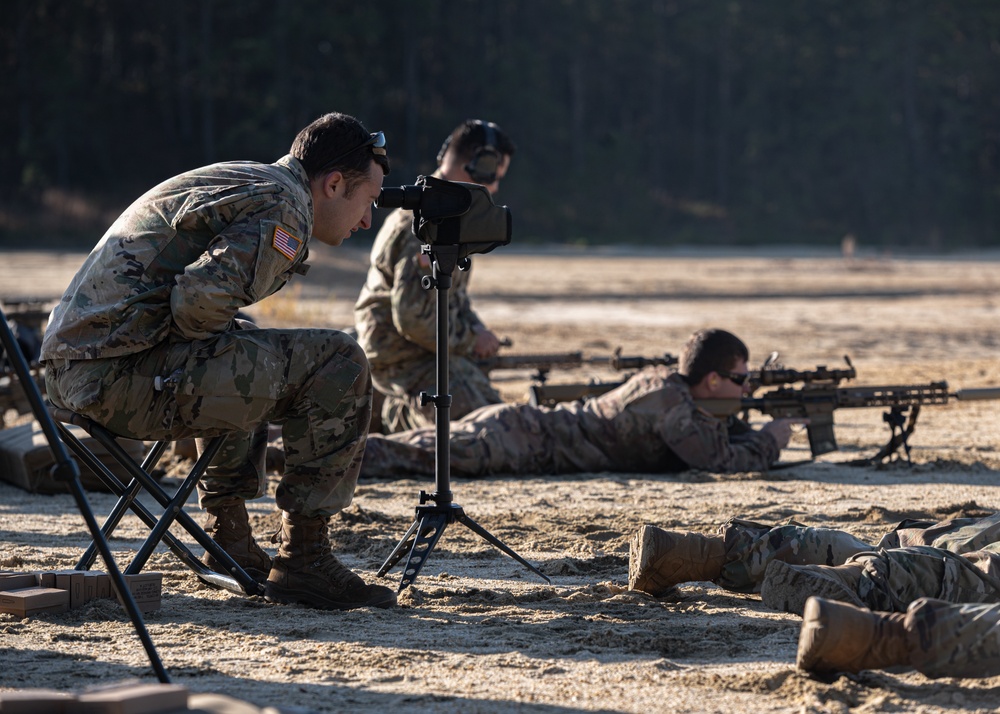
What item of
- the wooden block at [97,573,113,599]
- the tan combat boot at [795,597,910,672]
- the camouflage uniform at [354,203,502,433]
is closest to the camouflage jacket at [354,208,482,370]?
the camouflage uniform at [354,203,502,433]

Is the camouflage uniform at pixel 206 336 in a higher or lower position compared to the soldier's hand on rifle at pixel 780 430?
higher

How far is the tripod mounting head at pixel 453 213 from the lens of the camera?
4688 mm

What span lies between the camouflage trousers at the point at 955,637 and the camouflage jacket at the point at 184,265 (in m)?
2.20

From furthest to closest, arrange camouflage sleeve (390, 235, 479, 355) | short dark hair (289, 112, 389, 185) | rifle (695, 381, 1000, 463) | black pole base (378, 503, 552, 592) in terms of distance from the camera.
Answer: rifle (695, 381, 1000, 463) < camouflage sleeve (390, 235, 479, 355) < black pole base (378, 503, 552, 592) < short dark hair (289, 112, 389, 185)

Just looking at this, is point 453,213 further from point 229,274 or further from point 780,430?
point 780,430

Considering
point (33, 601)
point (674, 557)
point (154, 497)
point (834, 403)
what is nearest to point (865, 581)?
point (674, 557)

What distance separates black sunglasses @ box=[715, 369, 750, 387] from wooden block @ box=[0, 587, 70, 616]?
3.91m

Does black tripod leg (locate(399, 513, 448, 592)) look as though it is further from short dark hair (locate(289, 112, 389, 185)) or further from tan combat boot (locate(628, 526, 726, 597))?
short dark hair (locate(289, 112, 389, 185))

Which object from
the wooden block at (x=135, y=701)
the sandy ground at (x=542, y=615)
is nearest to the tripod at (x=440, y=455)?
the sandy ground at (x=542, y=615)

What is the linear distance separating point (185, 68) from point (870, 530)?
37.7 metres

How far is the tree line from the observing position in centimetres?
3925

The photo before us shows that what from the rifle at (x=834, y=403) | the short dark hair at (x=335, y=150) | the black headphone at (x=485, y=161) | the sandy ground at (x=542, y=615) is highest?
the black headphone at (x=485, y=161)

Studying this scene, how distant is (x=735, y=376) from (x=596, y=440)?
2.89 feet

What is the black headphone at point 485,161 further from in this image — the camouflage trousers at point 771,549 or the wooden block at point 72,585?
the wooden block at point 72,585
